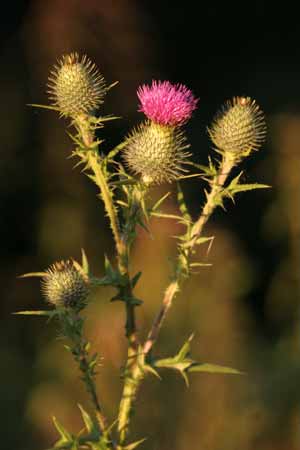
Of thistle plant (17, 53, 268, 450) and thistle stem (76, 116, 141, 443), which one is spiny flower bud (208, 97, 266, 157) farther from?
thistle stem (76, 116, 141, 443)

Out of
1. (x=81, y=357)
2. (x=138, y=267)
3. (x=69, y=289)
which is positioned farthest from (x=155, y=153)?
(x=138, y=267)

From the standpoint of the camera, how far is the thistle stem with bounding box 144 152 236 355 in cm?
176

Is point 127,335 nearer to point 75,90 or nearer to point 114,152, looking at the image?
point 114,152

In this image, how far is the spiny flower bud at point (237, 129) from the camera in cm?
198

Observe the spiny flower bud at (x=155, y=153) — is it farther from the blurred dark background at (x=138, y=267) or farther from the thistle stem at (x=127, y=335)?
the blurred dark background at (x=138, y=267)

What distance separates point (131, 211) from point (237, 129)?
15.2 inches

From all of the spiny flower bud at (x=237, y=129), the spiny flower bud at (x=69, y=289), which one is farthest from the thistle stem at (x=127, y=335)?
the spiny flower bud at (x=237, y=129)

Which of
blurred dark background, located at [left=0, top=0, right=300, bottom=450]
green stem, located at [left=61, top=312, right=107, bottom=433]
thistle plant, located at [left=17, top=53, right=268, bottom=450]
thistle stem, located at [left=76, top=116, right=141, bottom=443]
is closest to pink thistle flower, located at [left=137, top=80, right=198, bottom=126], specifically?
thistle plant, located at [left=17, top=53, right=268, bottom=450]

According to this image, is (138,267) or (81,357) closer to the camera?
(81,357)

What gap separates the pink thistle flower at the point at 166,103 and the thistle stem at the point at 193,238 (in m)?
0.17

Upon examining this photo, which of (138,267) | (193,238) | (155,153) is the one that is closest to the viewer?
(193,238)

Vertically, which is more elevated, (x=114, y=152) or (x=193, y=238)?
(x=114, y=152)

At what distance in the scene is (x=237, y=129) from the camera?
1990 mm

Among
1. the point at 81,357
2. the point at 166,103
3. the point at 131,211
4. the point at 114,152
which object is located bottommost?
the point at 81,357
